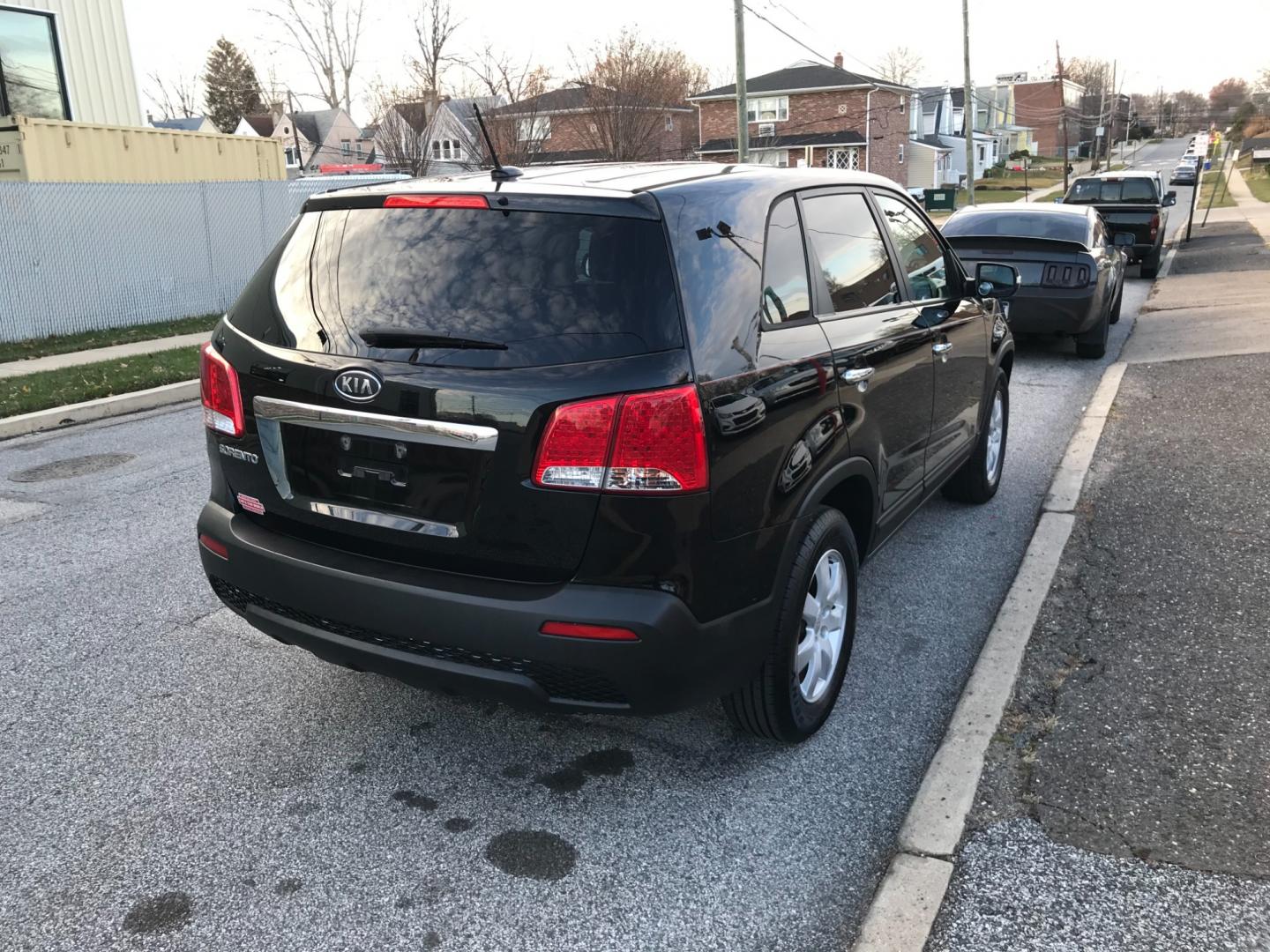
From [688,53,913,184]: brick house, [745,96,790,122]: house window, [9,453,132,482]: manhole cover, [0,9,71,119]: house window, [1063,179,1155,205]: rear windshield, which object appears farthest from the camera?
[745,96,790,122]: house window

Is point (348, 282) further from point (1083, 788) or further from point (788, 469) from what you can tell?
point (1083, 788)

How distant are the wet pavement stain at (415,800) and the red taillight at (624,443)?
115 cm

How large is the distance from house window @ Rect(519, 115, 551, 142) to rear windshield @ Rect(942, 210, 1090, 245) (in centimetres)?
2497

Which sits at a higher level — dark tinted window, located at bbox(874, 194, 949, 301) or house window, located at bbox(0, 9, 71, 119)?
house window, located at bbox(0, 9, 71, 119)

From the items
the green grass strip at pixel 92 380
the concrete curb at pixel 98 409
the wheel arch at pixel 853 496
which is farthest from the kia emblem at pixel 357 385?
the green grass strip at pixel 92 380

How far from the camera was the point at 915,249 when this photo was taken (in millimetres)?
4645


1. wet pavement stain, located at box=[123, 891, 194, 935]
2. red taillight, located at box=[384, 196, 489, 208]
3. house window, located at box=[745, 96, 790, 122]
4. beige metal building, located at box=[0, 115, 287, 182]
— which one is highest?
house window, located at box=[745, 96, 790, 122]

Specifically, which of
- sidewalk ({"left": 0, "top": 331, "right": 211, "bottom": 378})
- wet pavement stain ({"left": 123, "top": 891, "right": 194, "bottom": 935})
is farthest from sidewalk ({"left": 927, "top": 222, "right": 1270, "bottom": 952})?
sidewalk ({"left": 0, "top": 331, "right": 211, "bottom": 378})

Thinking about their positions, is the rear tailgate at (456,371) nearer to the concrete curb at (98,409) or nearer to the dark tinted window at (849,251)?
the dark tinted window at (849,251)

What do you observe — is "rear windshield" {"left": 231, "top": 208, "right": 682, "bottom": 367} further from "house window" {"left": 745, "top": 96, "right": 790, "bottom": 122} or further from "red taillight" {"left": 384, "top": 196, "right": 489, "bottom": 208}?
"house window" {"left": 745, "top": 96, "right": 790, "bottom": 122}

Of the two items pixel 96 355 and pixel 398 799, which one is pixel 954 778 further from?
pixel 96 355

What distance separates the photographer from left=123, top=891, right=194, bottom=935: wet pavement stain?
8.55ft

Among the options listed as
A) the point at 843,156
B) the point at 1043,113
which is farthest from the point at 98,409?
the point at 1043,113

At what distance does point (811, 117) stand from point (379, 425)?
192ft
